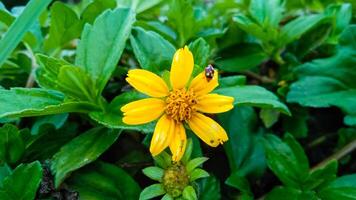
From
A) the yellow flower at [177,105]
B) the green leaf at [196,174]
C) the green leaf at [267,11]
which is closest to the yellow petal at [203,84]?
the yellow flower at [177,105]

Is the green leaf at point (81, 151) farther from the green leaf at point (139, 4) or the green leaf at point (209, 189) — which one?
the green leaf at point (139, 4)

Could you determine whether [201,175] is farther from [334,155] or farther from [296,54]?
[296,54]

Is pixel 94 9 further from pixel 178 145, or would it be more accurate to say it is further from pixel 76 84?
pixel 178 145

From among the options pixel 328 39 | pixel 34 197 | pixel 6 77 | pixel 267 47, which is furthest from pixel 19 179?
pixel 328 39

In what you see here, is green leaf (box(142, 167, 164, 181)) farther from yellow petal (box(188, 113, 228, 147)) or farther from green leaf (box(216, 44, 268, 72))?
green leaf (box(216, 44, 268, 72))

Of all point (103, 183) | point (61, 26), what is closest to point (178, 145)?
point (103, 183)

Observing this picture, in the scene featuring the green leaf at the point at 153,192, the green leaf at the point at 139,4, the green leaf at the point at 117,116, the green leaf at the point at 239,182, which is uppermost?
the green leaf at the point at 139,4

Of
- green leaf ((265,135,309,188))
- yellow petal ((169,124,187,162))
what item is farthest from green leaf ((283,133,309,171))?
yellow petal ((169,124,187,162))
